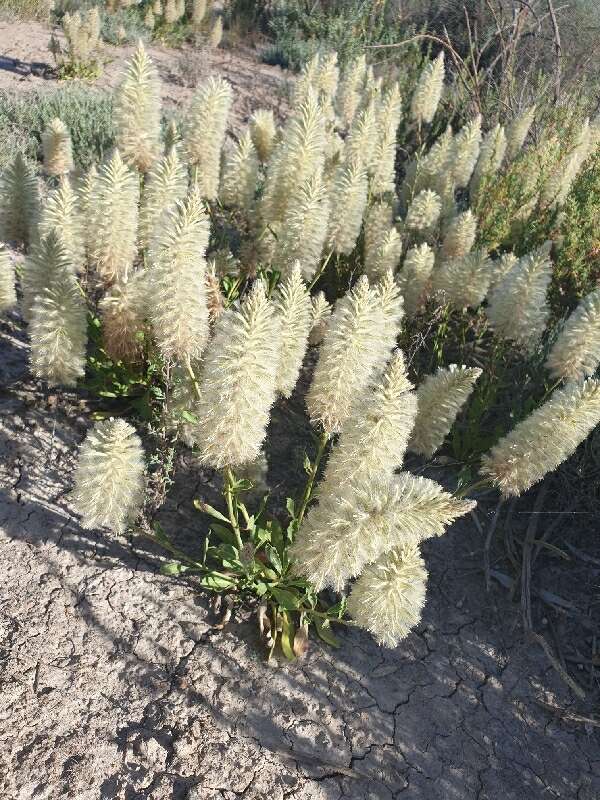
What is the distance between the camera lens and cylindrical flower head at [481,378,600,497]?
267cm

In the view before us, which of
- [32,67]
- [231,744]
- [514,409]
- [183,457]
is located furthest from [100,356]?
[32,67]

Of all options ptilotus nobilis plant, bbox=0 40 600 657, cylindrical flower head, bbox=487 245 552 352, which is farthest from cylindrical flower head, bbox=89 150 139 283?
cylindrical flower head, bbox=487 245 552 352

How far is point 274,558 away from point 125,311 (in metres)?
1.47

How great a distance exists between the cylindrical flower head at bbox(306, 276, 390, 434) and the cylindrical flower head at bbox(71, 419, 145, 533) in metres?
0.79

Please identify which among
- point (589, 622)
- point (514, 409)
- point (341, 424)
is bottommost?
point (589, 622)

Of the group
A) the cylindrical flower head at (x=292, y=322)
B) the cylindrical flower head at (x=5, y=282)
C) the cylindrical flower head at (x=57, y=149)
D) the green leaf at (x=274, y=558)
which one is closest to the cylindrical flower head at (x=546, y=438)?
the cylindrical flower head at (x=292, y=322)

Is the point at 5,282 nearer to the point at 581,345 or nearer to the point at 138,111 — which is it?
the point at 138,111

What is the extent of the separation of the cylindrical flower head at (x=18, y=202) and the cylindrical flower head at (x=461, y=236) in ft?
8.70

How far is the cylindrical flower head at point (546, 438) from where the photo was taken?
2674 millimetres

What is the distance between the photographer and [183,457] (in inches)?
159

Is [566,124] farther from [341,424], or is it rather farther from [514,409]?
[341,424]

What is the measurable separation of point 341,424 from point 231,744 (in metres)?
1.54

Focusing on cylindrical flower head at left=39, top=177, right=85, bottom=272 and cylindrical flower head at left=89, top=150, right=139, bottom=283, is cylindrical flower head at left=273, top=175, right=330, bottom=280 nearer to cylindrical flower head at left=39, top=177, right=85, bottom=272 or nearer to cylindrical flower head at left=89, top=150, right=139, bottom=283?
cylindrical flower head at left=89, top=150, right=139, bottom=283

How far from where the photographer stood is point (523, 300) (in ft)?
12.4
